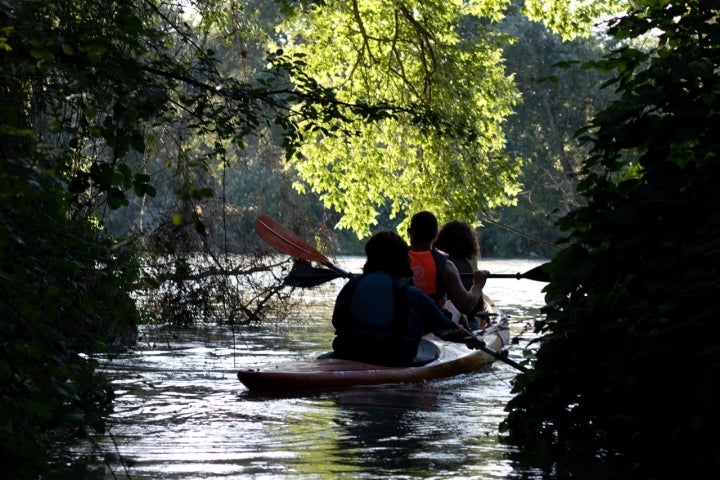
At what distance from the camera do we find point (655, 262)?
179 inches

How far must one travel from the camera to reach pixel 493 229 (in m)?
44.8

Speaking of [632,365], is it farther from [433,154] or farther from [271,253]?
[433,154]

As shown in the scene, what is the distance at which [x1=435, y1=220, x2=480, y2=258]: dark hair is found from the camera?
36.4ft

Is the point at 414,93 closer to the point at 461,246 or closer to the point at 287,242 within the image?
the point at 461,246

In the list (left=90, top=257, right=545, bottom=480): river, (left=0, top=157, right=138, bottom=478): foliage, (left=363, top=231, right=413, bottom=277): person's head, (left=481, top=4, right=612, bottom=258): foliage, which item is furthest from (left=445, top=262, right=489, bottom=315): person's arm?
(left=481, top=4, right=612, bottom=258): foliage

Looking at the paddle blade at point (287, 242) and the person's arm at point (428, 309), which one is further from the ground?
the paddle blade at point (287, 242)

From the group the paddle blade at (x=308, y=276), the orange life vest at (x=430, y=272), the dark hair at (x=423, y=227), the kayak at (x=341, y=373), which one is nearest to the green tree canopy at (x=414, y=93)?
the paddle blade at (x=308, y=276)

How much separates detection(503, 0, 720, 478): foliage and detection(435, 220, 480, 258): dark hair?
5.52 metres

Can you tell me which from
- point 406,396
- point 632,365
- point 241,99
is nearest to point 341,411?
point 406,396

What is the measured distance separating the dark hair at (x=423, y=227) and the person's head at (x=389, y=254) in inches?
62.1

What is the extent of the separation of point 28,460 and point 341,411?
409cm

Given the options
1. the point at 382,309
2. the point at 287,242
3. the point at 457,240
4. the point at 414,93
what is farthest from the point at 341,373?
the point at 414,93

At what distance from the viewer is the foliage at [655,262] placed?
14.8ft

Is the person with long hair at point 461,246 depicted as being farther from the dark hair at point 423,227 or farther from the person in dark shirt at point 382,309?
the person in dark shirt at point 382,309
